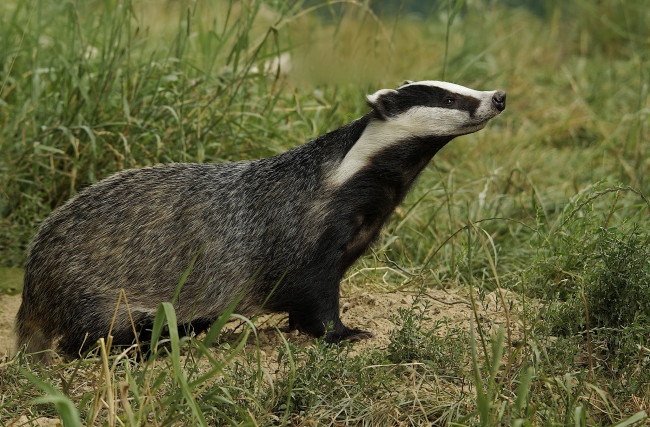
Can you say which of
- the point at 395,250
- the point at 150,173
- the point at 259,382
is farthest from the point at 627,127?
the point at 259,382

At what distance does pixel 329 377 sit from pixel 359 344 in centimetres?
70

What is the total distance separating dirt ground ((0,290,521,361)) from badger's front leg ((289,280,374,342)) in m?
0.10


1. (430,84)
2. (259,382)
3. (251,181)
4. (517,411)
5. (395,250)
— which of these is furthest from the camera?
(395,250)

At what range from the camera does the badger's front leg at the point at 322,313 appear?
12.0 ft

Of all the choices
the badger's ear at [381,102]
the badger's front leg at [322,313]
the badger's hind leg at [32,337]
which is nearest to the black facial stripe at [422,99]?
the badger's ear at [381,102]

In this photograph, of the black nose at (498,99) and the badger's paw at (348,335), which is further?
the badger's paw at (348,335)

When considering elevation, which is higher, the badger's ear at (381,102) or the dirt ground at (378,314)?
the badger's ear at (381,102)

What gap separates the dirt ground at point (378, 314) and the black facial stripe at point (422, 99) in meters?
0.85

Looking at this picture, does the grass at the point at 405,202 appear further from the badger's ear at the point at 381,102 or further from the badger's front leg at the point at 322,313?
the badger's ear at the point at 381,102

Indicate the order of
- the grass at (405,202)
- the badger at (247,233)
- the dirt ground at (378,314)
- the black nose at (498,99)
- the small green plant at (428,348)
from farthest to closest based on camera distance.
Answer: the dirt ground at (378,314) → the badger at (247,233) → the black nose at (498,99) → the small green plant at (428,348) → the grass at (405,202)

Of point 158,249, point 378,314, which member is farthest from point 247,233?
point 378,314

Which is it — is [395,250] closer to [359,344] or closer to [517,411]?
[359,344]

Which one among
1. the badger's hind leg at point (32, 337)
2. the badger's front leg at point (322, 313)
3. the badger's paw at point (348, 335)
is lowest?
the badger's hind leg at point (32, 337)

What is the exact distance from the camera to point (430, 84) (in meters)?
3.64
